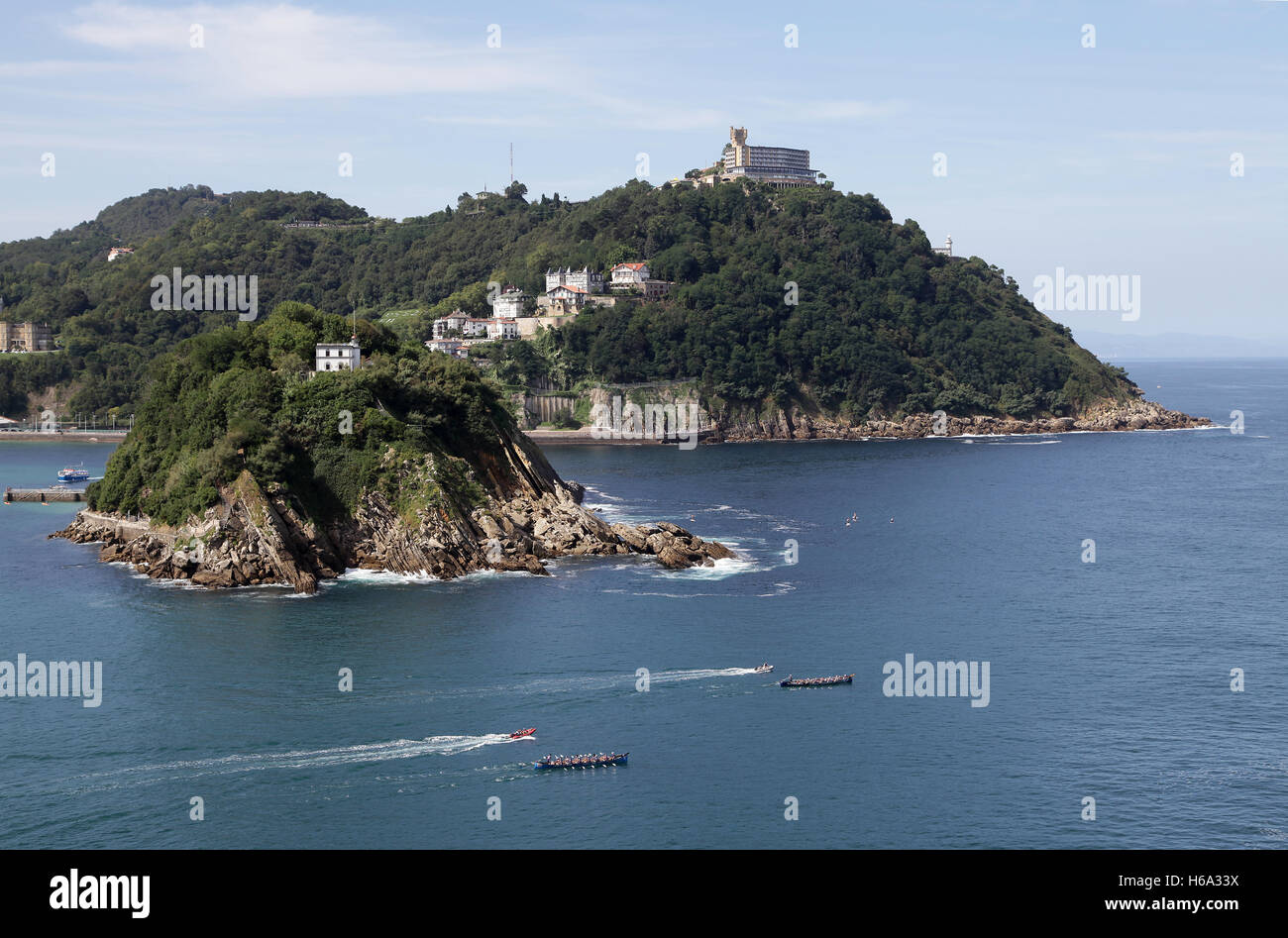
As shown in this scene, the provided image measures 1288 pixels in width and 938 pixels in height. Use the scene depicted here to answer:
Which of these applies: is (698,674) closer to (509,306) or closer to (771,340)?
(771,340)

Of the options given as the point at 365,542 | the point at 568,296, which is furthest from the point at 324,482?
the point at 568,296

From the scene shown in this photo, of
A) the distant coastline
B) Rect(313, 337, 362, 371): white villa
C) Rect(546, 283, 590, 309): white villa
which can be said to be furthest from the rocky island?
Rect(546, 283, 590, 309): white villa

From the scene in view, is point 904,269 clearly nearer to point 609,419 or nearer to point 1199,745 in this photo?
point 609,419

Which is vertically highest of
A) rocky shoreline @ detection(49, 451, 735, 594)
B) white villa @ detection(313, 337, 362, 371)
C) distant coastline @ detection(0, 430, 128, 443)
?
white villa @ detection(313, 337, 362, 371)

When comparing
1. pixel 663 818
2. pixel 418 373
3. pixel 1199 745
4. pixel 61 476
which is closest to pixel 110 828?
pixel 663 818

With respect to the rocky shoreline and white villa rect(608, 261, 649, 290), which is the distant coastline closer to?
white villa rect(608, 261, 649, 290)

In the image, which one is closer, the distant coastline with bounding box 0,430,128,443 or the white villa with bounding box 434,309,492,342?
the distant coastline with bounding box 0,430,128,443

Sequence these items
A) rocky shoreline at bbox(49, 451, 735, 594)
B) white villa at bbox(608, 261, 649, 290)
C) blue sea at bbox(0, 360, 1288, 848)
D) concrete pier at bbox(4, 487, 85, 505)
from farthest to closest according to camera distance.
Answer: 1. white villa at bbox(608, 261, 649, 290)
2. concrete pier at bbox(4, 487, 85, 505)
3. rocky shoreline at bbox(49, 451, 735, 594)
4. blue sea at bbox(0, 360, 1288, 848)
